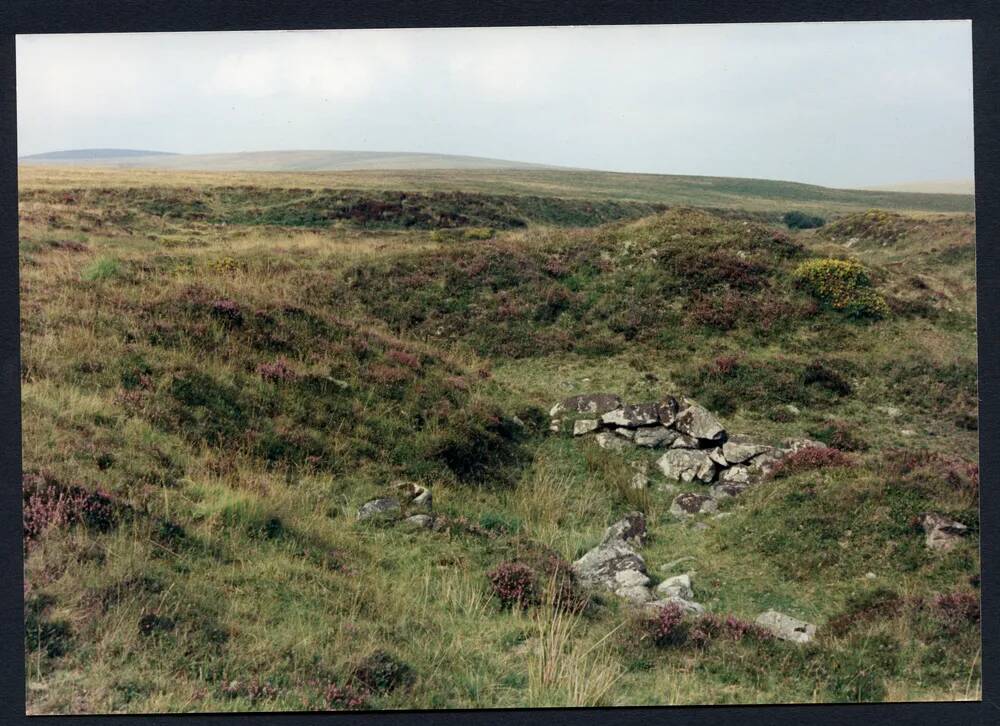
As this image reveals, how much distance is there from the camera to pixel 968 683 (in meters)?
7.83

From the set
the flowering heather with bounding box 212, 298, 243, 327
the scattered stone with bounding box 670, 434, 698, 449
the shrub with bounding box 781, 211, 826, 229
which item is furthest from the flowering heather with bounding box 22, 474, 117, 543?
the shrub with bounding box 781, 211, 826, 229

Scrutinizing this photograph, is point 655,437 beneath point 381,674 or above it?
above

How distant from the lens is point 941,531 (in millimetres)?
8617

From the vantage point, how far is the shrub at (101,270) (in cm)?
1152

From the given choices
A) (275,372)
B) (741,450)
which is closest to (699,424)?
(741,450)

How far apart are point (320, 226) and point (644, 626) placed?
2021 cm

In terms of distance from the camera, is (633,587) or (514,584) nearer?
(514,584)

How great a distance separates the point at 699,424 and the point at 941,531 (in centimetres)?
350

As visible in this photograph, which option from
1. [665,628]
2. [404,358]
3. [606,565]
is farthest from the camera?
[404,358]

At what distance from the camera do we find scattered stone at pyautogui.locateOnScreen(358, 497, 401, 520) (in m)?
8.91

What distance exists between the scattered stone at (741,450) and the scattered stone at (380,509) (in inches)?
196

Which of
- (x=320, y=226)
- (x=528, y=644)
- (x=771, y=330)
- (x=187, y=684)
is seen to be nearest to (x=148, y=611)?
(x=187, y=684)

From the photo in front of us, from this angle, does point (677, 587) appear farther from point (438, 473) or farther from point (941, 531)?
point (438, 473)

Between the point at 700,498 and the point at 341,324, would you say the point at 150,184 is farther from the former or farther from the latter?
the point at 700,498
